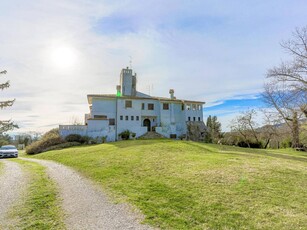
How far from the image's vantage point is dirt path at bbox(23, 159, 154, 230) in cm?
510

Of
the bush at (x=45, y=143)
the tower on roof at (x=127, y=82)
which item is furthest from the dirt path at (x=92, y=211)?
the tower on roof at (x=127, y=82)

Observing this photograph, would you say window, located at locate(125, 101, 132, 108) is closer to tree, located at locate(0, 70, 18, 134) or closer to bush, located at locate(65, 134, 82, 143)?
bush, located at locate(65, 134, 82, 143)

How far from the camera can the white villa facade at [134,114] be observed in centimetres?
3279

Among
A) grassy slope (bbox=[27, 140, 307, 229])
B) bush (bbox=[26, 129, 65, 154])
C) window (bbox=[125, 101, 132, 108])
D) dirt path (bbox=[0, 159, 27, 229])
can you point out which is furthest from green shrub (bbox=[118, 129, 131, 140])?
dirt path (bbox=[0, 159, 27, 229])

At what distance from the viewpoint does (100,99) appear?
3441cm

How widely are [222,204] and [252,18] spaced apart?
39.3 feet

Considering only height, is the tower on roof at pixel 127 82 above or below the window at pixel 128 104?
above

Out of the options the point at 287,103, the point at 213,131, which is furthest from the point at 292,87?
the point at 213,131

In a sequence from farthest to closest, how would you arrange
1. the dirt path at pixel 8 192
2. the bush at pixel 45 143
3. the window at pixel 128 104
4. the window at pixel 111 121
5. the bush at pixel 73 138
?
the window at pixel 128 104 < the window at pixel 111 121 < the bush at pixel 73 138 < the bush at pixel 45 143 < the dirt path at pixel 8 192

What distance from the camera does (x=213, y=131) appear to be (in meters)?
38.8

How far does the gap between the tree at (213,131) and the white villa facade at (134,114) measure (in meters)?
2.03

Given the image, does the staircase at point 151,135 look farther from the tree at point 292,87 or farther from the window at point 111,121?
the tree at point 292,87

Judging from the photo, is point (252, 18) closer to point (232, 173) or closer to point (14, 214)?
point (232, 173)

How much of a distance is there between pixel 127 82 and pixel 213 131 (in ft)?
56.1
